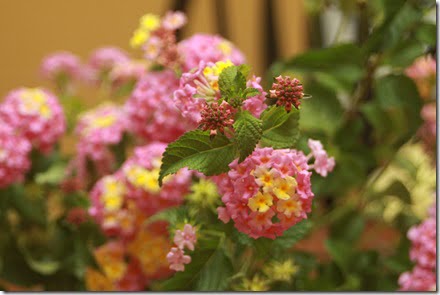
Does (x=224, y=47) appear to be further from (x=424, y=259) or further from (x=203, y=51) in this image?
(x=424, y=259)

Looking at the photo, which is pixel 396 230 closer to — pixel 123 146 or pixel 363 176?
pixel 363 176

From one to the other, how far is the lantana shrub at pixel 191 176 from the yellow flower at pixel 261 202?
31 millimetres

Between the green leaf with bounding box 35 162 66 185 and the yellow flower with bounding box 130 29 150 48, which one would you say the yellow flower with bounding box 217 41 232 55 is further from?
the green leaf with bounding box 35 162 66 185

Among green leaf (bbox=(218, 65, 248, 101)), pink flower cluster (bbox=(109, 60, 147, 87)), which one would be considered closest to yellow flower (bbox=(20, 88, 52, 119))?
pink flower cluster (bbox=(109, 60, 147, 87))

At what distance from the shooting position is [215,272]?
0.44 metres

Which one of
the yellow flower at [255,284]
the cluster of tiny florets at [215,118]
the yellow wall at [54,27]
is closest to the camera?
the cluster of tiny florets at [215,118]

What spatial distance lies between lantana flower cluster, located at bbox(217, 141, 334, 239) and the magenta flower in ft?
0.14

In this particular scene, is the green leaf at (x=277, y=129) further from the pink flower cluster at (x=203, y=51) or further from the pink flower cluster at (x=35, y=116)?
the pink flower cluster at (x=35, y=116)

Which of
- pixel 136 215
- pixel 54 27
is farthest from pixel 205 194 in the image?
pixel 54 27

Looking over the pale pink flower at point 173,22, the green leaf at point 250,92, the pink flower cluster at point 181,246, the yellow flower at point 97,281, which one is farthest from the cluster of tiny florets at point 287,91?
the yellow flower at point 97,281

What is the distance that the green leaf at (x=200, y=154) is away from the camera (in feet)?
1.21

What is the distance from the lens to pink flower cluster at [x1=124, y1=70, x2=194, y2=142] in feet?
1.82

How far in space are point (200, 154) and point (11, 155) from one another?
288 mm

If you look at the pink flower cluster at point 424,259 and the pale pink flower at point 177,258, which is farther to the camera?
the pink flower cluster at point 424,259
